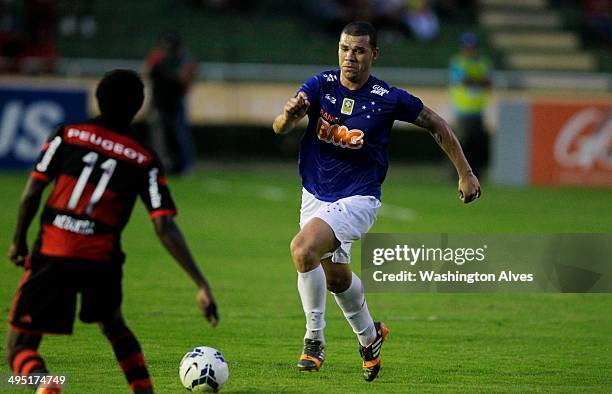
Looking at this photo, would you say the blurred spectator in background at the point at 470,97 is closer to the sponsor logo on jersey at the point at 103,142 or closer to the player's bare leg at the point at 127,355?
the player's bare leg at the point at 127,355

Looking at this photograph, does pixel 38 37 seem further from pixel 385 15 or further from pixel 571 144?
pixel 571 144

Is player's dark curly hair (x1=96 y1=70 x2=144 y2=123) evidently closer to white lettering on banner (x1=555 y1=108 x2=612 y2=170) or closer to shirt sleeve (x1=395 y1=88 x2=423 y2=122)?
shirt sleeve (x1=395 y1=88 x2=423 y2=122)

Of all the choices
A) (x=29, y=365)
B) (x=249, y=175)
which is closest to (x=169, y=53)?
(x=249, y=175)

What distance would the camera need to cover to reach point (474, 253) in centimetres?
1011

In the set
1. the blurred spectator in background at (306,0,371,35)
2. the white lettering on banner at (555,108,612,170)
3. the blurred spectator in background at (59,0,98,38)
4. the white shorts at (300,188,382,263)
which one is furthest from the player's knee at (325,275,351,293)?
the blurred spectator in background at (306,0,371,35)

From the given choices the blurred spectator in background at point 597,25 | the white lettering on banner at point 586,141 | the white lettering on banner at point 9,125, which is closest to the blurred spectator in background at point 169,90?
the white lettering on banner at point 9,125

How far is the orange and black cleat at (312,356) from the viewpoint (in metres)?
7.65

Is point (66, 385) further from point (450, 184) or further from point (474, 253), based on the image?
point (450, 184)

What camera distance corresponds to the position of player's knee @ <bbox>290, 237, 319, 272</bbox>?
291 inches

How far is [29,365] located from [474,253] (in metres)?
5.09

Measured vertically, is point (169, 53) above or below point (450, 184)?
above

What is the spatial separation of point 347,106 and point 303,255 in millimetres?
991

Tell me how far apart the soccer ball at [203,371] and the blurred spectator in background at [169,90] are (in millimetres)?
14421

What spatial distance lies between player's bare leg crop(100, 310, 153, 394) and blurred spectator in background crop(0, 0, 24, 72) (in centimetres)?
1924
